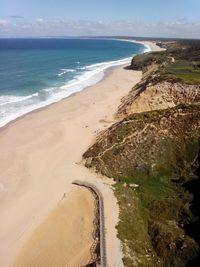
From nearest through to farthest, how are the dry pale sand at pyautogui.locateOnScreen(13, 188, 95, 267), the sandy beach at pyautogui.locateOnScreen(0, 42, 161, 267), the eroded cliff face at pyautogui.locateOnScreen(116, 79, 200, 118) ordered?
the dry pale sand at pyautogui.locateOnScreen(13, 188, 95, 267), the sandy beach at pyautogui.locateOnScreen(0, 42, 161, 267), the eroded cliff face at pyautogui.locateOnScreen(116, 79, 200, 118)

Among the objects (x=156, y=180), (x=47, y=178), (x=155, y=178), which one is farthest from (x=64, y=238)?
(x=155, y=178)

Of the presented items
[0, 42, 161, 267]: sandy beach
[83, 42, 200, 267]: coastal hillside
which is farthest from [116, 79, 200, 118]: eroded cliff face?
[83, 42, 200, 267]: coastal hillside

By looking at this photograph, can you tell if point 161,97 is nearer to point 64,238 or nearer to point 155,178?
point 155,178

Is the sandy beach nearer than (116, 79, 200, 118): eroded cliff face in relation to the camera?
Yes

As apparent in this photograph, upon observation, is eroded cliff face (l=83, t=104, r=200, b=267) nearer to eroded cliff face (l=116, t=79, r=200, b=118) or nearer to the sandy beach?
the sandy beach

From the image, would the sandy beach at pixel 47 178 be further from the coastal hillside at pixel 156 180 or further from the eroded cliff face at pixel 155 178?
the eroded cliff face at pixel 155 178

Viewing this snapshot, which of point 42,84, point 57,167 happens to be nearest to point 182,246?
point 57,167
